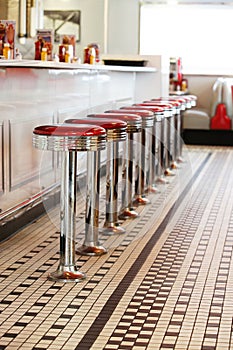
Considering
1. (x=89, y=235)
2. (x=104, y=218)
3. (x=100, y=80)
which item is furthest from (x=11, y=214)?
(x=100, y=80)

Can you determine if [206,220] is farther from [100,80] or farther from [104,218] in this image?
[100,80]

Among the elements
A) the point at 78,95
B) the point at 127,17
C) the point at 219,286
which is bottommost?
the point at 219,286

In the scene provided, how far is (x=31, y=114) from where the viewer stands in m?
5.80

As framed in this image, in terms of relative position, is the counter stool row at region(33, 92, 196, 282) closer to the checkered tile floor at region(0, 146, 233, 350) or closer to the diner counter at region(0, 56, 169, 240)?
the checkered tile floor at region(0, 146, 233, 350)

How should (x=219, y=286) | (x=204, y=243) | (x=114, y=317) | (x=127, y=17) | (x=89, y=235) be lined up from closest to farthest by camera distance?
(x=114, y=317)
(x=219, y=286)
(x=89, y=235)
(x=204, y=243)
(x=127, y=17)

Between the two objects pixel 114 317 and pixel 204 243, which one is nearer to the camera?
pixel 114 317

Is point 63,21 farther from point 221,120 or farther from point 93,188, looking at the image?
point 93,188

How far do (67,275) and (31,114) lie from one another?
A: 1615 millimetres

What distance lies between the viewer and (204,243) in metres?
5.60

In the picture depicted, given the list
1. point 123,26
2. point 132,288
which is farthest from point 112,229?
point 123,26

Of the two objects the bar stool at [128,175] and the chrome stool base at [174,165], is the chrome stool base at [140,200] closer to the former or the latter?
the bar stool at [128,175]

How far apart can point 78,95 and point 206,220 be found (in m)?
1.64

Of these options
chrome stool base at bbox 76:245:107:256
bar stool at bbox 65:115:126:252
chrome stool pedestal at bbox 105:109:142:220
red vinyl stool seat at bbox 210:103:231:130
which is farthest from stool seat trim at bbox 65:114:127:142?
red vinyl stool seat at bbox 210:103:231:130

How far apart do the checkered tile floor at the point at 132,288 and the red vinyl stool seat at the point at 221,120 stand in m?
5.85
